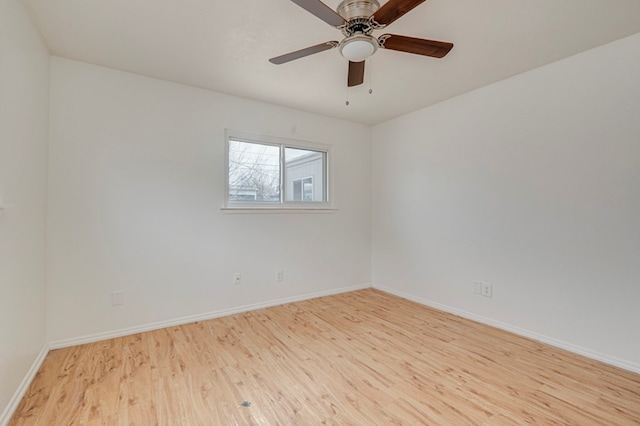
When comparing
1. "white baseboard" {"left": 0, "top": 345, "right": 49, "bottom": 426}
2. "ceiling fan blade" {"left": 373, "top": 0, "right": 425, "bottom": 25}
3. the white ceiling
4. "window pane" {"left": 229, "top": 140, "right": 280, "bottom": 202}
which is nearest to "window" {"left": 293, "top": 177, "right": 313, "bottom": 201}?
"window pane" {"left": 229, "top": 140, "right": 280, "bottom": 202}

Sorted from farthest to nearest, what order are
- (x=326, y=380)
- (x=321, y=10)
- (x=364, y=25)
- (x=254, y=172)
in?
(x=254, y=172) < (x=326, y=380) < (x=364, y=25) < (x=321, y=10)

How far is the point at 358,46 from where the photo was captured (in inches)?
66.1

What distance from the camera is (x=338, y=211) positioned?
3.90 meters

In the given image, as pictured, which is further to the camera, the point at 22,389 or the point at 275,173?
the point at 275,173

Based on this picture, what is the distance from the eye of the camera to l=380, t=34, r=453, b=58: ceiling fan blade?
169 cm

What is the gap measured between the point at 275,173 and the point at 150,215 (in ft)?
4.62

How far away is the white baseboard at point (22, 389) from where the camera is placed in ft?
4.97

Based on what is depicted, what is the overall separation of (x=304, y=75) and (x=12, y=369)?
9.37 feet

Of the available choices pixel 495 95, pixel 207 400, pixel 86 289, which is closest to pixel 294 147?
pixel 495 95

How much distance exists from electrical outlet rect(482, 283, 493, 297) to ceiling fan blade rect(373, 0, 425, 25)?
254cm

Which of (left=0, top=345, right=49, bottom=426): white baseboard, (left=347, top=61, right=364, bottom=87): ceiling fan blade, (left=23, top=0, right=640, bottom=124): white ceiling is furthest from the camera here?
(left=347, top=61, right=364, bottom=87): ceiling fan blade

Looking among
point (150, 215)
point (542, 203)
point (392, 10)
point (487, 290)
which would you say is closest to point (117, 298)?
point (150, 215)

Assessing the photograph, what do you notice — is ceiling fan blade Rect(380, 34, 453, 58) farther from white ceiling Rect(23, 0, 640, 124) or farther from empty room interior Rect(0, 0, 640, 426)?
white ceiling Rect(23, 0, 640, 124)

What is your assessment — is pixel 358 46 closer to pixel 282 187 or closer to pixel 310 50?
pixel 310 50
